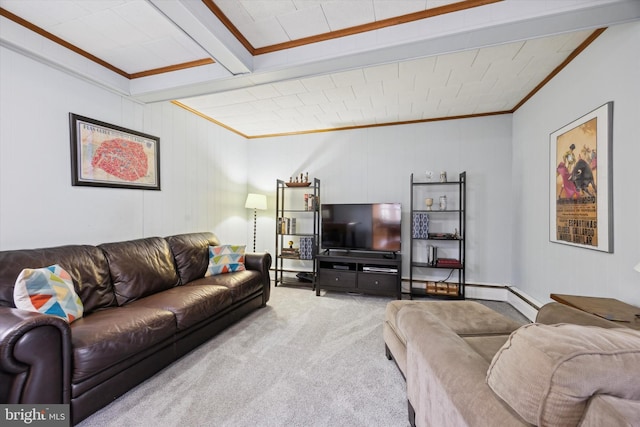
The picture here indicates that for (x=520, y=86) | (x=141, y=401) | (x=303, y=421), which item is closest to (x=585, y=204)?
(x=520, y=86)

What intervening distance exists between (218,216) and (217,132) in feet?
4.29

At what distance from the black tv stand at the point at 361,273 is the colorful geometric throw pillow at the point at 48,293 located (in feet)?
8.81

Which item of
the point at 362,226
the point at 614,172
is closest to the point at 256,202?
the point at 362,226

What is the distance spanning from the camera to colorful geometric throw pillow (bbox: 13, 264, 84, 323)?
1.65 m

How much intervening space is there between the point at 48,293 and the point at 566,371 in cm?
258

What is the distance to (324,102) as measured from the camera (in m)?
3.38

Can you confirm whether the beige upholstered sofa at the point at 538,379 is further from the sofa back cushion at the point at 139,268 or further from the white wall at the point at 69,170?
the white wall at the point at 69,170

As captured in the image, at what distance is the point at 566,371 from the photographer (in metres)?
0.62

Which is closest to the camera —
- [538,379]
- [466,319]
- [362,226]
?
[538,379]

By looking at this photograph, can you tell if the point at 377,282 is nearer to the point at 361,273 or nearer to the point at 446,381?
the point at 361,273

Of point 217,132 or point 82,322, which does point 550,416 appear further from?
point 217,132

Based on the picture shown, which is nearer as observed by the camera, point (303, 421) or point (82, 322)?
point (303, 421)

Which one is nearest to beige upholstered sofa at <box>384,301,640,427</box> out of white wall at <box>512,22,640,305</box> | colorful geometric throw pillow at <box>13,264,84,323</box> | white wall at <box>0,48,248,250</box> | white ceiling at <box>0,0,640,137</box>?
white wall at <box>512,22,640,305</box>

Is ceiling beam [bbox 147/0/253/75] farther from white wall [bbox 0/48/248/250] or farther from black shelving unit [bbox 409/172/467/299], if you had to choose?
black shelving unit [bbox 409/172/467/299]
